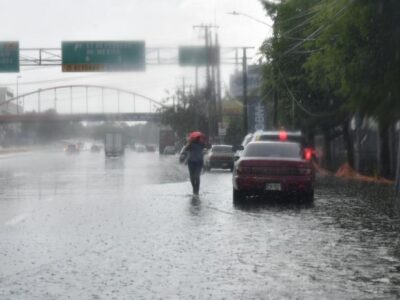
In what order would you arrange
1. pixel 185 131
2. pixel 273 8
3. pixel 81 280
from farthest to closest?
pixel 185 131
pixel 273 8
pixel 81 280

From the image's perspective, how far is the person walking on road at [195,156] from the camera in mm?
20328

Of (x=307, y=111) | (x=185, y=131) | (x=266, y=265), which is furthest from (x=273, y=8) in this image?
(x=185, y=131)

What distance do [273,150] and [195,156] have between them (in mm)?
2781

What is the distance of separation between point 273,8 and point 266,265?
32.2 meters

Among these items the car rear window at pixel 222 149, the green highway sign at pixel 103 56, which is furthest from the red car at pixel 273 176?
the green highway sign at pixel 103 56

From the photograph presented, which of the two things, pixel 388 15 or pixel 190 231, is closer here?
pixel 388 15

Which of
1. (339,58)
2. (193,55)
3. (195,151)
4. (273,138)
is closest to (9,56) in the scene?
(193,55)

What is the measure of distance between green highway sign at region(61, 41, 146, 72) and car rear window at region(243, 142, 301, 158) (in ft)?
88.2

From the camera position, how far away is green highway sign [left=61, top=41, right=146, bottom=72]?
44.6 m

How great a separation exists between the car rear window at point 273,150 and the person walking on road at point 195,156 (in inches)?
81.6

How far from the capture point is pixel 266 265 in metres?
8.88

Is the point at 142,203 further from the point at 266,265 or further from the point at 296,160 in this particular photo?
the point at 266,265

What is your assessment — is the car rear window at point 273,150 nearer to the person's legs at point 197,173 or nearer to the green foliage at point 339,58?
the green foliage at point 339,58

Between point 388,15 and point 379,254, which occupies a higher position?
point 388,15
